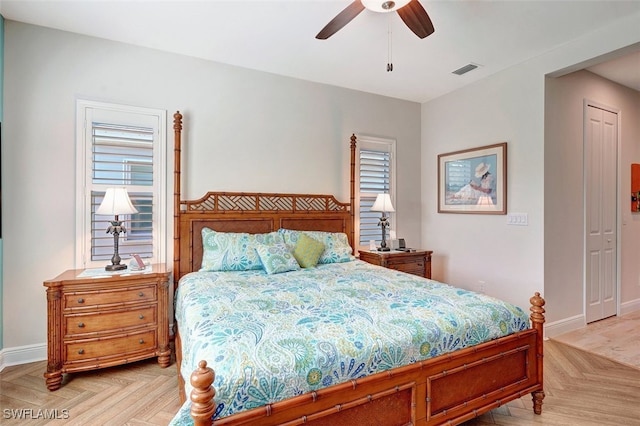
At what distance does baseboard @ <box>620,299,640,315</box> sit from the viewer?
4098 mm

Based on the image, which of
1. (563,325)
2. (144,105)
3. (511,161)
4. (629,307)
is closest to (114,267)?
(144,105)

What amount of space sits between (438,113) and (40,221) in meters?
4.74

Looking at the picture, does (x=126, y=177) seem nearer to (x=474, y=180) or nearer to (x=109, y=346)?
(x=109, y=346)

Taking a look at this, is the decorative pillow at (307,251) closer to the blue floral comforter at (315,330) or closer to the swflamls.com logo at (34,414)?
the blue floral comforter at (315,330)

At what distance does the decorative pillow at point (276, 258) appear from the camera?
2.95 meters

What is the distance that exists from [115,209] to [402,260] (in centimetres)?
308

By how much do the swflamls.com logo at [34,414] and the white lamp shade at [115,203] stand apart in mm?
1438

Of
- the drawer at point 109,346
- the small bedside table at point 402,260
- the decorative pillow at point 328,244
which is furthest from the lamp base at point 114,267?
the small bedside table at point 402,260

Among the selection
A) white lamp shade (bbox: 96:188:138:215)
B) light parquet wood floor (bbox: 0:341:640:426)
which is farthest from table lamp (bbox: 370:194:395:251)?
white lamp shade (bbox: 96:188:138:215)

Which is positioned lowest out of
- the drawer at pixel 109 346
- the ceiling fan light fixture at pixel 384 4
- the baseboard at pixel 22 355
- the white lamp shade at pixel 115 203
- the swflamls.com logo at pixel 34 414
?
the swflamls.com logo at pixel 34 414

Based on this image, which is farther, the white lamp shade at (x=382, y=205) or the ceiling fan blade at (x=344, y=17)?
the white lamp shade at (x=382, y=205)

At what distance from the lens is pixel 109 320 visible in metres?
2.59

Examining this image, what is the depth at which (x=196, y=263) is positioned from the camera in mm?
3316

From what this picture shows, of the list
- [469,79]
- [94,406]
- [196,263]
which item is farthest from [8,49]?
[469,79]
